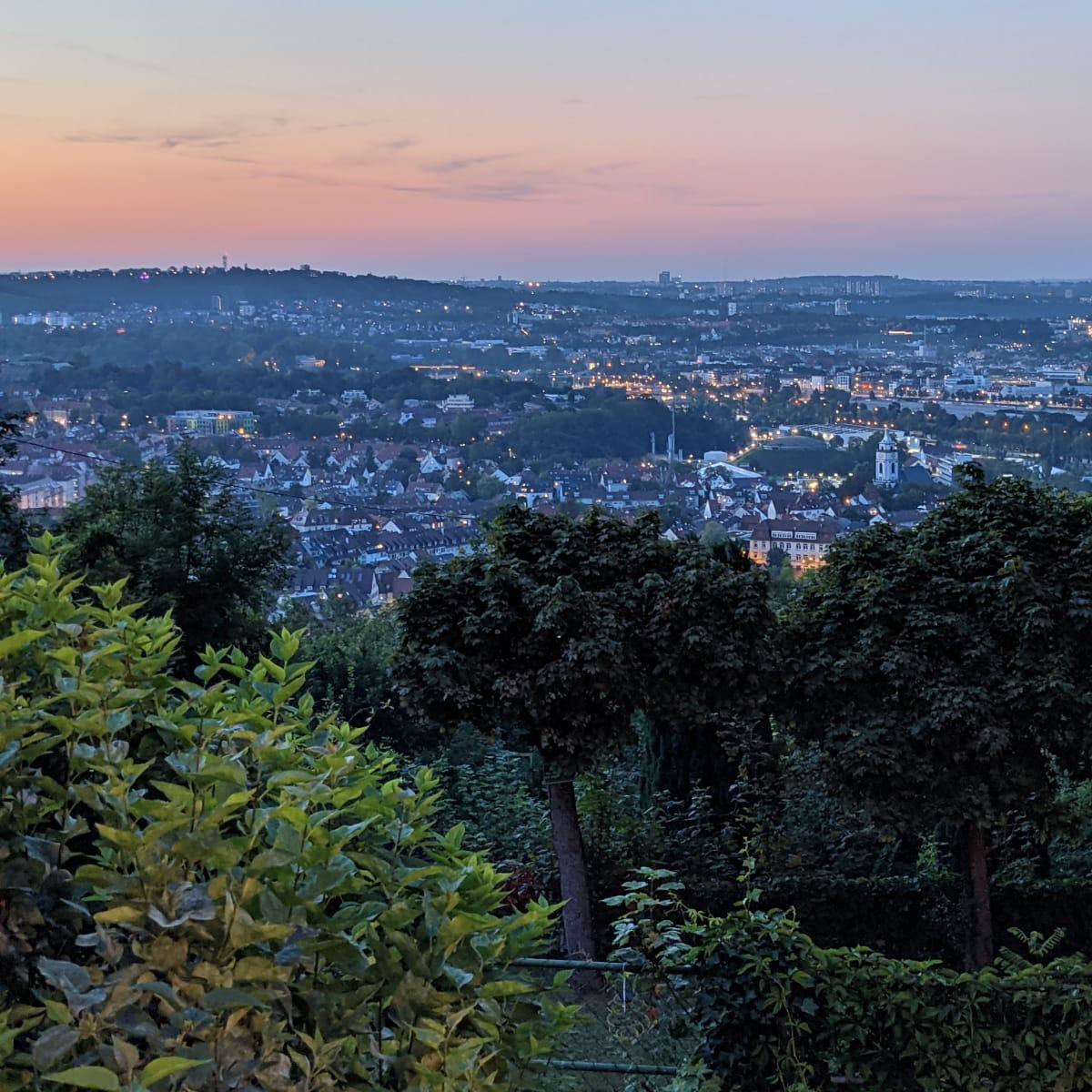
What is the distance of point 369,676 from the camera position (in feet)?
47.8

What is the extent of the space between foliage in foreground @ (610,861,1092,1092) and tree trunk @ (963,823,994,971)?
11.9 feet

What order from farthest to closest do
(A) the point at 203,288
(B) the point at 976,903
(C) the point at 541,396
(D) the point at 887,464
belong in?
(A) the point at 203,288 → (C) the point at 541,396 → (D) the point at 887,464 → (B) the point at 976,903

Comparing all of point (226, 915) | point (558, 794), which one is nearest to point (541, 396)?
point (558, 794)

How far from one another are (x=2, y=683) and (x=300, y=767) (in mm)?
425

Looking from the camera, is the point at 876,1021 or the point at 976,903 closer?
the point at 876,1021

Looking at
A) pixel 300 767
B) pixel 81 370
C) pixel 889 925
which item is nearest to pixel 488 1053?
pixel 300 767

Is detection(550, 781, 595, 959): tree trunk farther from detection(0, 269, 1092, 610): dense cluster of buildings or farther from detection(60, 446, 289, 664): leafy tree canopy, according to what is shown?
detection(0, 269, 1092, 610): dense cluster of buildings

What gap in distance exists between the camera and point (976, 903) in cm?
760

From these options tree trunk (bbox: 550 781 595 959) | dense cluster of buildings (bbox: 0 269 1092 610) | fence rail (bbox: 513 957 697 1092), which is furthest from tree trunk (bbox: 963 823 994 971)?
dense cluster of buildings (bbox: 0 269 1092 610)

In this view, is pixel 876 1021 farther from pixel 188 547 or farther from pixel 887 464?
pixel 887 464

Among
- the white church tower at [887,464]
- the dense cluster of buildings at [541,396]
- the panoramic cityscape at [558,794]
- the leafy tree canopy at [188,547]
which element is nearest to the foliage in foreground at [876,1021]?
the panoramic cityscape at [558,794]

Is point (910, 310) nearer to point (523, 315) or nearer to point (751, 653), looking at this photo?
point (523, 315)

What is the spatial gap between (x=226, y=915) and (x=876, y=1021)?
3.15 m

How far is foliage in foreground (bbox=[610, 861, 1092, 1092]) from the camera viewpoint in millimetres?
3938
